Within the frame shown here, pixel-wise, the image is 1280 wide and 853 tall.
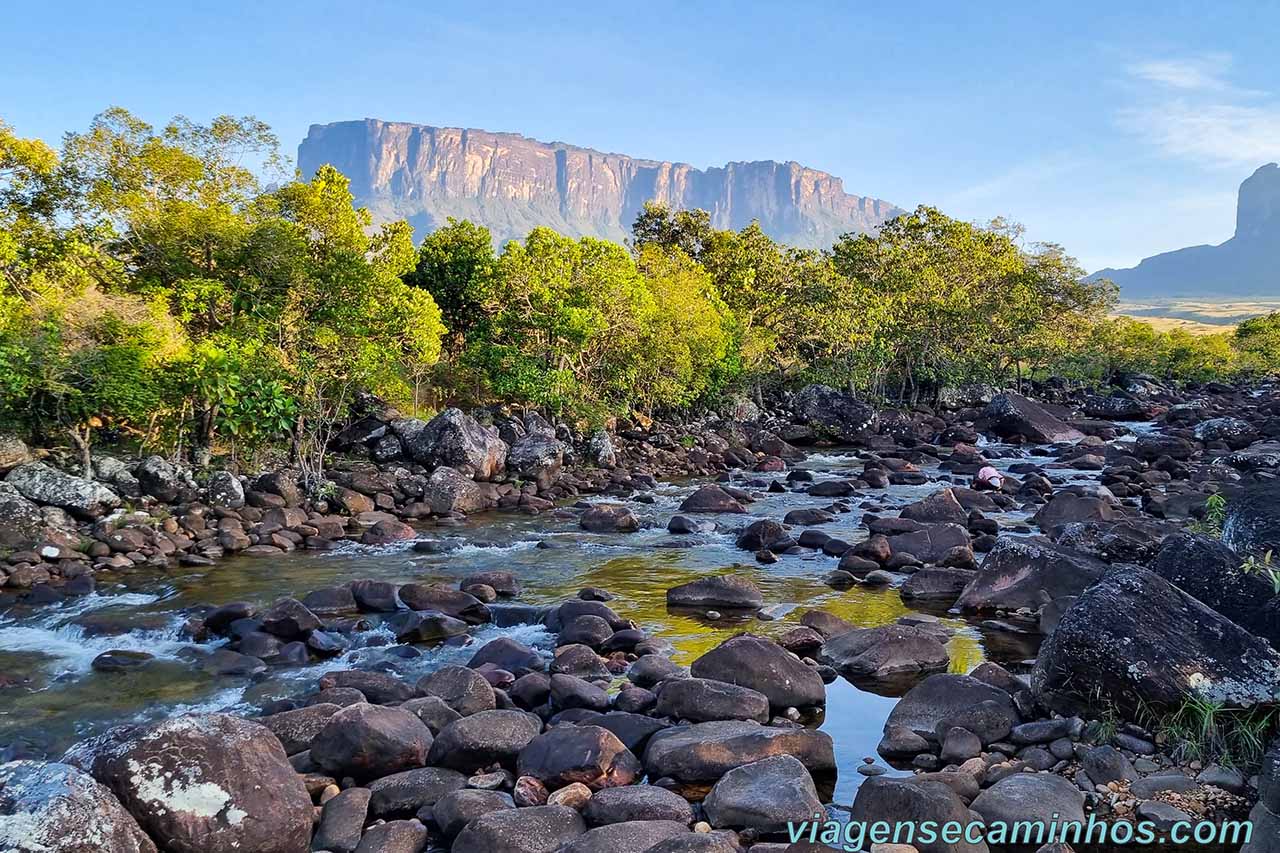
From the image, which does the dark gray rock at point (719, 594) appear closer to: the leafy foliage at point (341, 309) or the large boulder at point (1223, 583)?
the large boulder at point (1223, 583)

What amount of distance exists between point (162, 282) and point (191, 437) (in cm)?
481

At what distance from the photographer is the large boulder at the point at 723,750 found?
7.90 m

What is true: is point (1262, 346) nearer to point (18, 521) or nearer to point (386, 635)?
point (386, 635)

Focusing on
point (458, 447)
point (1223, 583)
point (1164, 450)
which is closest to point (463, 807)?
point (1223, 583)

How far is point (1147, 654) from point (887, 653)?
3414mm

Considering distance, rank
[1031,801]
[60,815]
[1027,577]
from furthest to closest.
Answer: [1027,577], [1031,801], [60,815]

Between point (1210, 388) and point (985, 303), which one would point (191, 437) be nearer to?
point (985, 303)

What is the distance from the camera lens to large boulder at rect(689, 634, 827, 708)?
32.2 feet

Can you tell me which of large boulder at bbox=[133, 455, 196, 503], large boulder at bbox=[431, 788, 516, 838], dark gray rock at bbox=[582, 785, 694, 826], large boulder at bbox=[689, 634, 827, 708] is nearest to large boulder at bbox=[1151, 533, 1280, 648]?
large boulder at bbox=[689, 634, 827, 708]

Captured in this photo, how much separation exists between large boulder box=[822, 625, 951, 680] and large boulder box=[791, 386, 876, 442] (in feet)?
96.3

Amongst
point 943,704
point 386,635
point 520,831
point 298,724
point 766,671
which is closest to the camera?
point 520,831

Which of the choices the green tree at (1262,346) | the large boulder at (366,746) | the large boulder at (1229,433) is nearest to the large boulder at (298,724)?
the large boulder at (366,746)

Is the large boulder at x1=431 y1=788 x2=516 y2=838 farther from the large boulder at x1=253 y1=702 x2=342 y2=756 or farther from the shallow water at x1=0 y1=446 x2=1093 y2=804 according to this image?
Result: the shallow water at x1=0 y1=446 x2=1093 y2=804

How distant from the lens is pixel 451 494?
2277 cm
